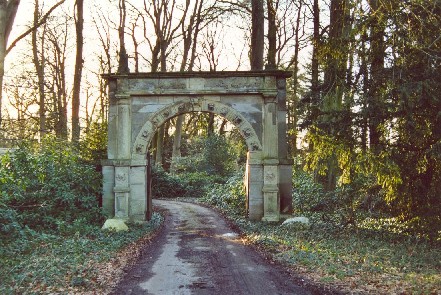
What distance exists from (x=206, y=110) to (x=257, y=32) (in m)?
5.11

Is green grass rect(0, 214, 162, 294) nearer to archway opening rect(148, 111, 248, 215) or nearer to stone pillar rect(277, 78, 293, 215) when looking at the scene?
stone pillar rect(277, 78, 293, 215)

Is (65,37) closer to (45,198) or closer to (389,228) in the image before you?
(45,198)

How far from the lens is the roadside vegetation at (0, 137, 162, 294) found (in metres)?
7.88

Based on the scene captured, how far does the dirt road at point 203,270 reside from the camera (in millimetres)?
7457

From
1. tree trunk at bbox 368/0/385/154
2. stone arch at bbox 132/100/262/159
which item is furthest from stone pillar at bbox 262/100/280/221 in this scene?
tree trunk at bbox 368/0/385/154

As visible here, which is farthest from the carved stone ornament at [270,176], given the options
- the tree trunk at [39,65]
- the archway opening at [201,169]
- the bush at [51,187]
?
the archway opening at [201,169]

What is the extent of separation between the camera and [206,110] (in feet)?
49.9

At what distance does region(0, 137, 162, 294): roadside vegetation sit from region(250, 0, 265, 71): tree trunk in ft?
24.2

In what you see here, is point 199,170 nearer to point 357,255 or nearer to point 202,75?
point 202,75

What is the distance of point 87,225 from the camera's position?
43.6 feet

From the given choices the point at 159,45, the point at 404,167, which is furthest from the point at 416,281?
the point at 159,45

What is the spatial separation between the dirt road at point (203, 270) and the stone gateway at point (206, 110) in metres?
2.13

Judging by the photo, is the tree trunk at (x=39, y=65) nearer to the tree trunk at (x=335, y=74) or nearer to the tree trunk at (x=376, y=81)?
the tree trunk at (x=335, y=74)

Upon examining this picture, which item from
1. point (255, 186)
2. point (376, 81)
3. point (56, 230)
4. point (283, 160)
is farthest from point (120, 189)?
point (376, 81)
